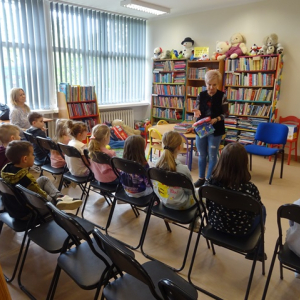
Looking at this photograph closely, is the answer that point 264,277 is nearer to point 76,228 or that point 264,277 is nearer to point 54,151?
point 76,228

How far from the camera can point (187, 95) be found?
6352 millimetres

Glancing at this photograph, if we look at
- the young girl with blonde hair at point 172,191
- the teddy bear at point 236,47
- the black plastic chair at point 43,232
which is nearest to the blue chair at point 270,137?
the teddy bear at point 236,47

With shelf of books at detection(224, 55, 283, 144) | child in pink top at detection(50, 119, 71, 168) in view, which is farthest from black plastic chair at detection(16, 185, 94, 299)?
shelf of books at detection(224, 55, 283, 144)

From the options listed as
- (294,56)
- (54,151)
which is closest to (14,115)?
(54,151)

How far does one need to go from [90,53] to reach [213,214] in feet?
17.3

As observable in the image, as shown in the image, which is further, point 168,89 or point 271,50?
point 168,89

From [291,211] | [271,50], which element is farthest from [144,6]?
[291,211]

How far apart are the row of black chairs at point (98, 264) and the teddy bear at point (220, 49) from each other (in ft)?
15.9

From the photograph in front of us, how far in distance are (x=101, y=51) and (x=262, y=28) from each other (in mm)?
3441

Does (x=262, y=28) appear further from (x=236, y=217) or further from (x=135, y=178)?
(x=236, y=217)

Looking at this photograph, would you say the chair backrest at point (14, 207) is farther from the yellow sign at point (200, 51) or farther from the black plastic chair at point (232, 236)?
the yellow sign at point (200, 51)

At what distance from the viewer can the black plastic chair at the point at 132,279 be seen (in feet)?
3.71

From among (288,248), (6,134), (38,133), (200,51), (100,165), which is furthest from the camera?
(200,51)

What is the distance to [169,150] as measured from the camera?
235cm
